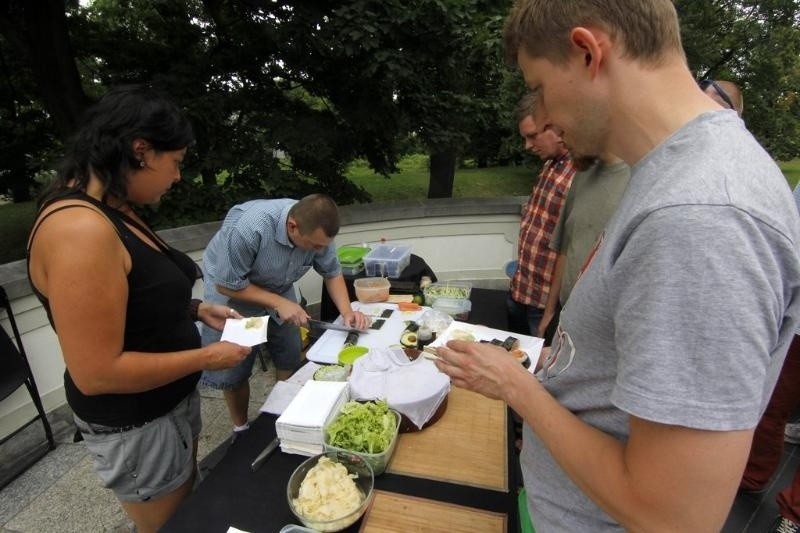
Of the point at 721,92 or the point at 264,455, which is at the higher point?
the point at 721,92

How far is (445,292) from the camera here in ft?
9.57

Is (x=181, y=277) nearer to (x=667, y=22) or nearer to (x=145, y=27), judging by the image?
(x=667, y=22)

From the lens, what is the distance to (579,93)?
0.71m

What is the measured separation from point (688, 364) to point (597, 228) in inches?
77.5

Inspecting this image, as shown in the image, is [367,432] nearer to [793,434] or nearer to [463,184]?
[793,434]

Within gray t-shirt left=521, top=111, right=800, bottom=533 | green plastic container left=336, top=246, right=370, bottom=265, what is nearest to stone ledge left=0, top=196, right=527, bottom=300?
green plastic container left=336, top=246, right=370, bottom=265

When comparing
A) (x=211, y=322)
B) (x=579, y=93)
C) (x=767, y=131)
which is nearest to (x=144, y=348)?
(x=211, y=322)

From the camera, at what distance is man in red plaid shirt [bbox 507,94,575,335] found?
286 cm

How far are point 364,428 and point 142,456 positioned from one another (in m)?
0.86

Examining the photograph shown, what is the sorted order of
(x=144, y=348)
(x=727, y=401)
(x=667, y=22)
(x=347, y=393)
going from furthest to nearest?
(x=347, y=393) → (x=144, y=348) → (x=667, y=22) → (x=727, y=401)

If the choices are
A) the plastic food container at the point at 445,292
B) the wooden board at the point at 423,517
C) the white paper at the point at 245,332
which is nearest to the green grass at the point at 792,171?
the plastic food container at the point at 445,292

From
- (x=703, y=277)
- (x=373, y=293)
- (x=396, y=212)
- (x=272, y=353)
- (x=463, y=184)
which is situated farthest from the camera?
(x=463, y=184)

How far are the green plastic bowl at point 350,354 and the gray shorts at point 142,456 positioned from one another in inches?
29.7

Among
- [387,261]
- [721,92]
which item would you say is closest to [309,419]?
[721,92]
